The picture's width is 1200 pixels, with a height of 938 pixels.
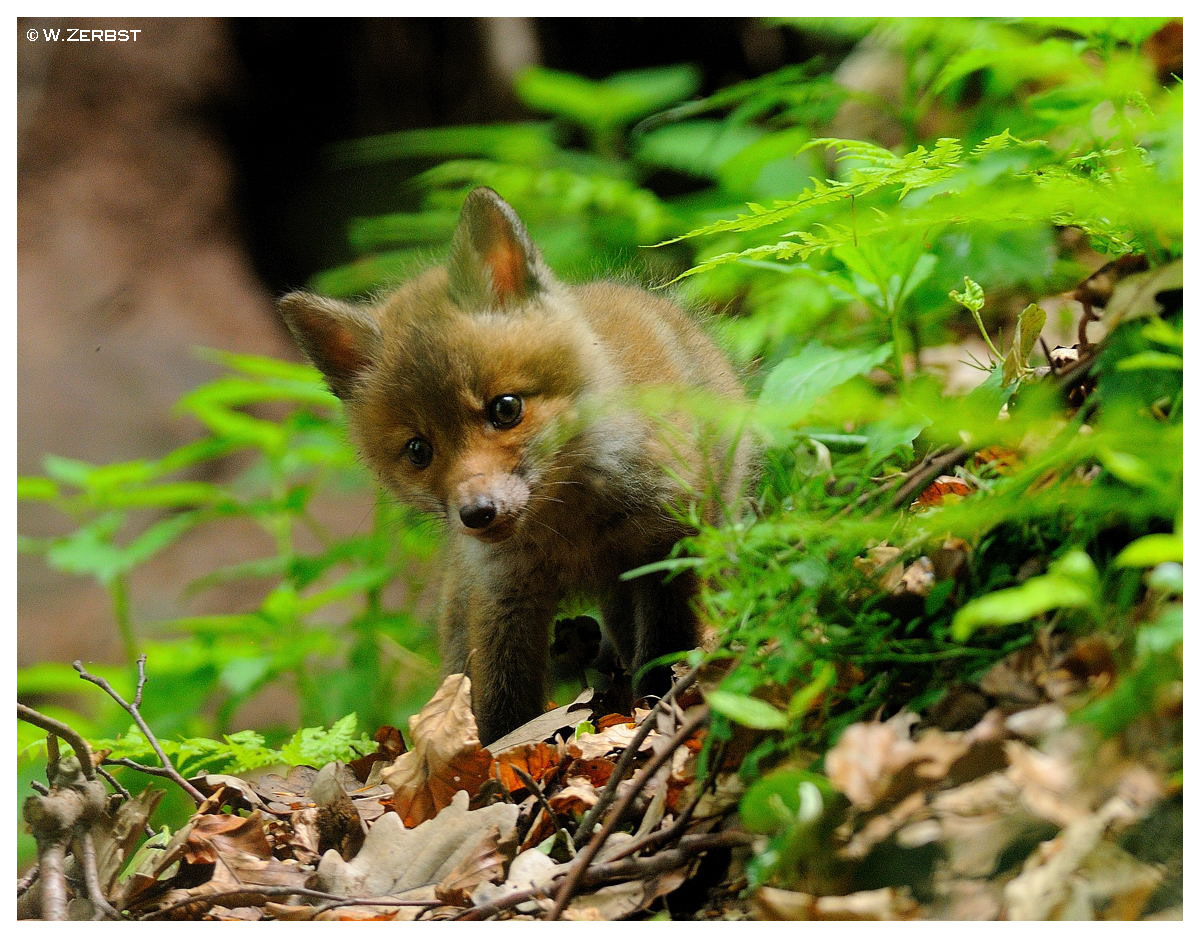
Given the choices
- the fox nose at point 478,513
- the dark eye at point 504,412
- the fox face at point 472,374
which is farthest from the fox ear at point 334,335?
the fox nose at point 478,513

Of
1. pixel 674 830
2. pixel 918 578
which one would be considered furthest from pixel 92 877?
pixel 918 578

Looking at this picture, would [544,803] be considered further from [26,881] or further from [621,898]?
[26,881]

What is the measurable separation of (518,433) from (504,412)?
0.07 metres

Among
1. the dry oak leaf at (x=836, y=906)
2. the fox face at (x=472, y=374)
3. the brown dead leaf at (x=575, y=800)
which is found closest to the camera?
the dry oak leaf at (x=836, y=906)

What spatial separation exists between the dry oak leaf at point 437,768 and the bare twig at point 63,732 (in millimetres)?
569

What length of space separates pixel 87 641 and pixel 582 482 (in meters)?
4.81

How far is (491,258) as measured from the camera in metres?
2.83

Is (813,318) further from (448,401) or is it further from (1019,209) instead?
(1019,209)

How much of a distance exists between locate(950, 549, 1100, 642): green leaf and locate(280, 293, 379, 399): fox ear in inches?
77.8

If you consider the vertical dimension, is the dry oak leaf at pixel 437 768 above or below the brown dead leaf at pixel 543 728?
above

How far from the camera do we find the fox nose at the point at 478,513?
8.15 feet

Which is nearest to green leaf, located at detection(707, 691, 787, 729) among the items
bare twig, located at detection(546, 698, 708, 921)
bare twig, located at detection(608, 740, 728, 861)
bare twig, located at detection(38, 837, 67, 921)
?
bare twig, located at detection(546, 698, 708, 921)

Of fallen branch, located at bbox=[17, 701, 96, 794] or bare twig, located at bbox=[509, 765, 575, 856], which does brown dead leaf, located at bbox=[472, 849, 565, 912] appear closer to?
bare twig, located at bbox=[509, 765, 575, 856]

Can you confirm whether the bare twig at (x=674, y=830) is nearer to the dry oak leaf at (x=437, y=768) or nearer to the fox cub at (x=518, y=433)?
the dry oak leaf at (x=437, y=768)
